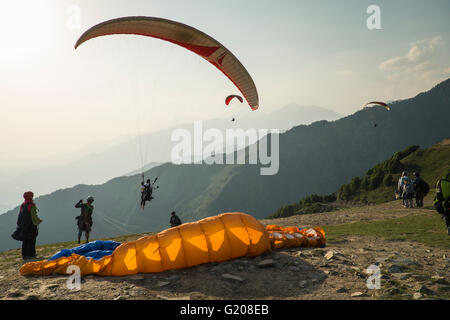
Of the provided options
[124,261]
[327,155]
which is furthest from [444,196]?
[327,155]

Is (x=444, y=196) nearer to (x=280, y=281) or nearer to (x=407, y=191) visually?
(x=280, y=281)

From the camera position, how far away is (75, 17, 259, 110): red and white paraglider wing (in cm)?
1073

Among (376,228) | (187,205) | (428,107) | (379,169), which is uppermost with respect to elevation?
(428,107)

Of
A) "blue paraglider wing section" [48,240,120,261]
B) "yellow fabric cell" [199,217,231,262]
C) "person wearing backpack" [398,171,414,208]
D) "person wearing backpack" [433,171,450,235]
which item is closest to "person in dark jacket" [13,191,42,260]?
"blue paraglider wing section" [48,240,120,261]

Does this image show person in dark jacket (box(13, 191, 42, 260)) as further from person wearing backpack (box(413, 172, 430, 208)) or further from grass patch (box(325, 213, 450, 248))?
person wearing backpack (box(413, 172, 430, 208))

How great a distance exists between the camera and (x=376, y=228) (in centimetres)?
1284

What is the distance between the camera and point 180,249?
701cm

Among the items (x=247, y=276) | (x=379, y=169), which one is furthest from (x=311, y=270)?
(x=379, y=169)

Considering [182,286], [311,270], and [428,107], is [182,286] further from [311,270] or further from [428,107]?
[428,107]

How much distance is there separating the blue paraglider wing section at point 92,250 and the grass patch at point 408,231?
7632 millimetres

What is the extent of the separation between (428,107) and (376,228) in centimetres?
20590
